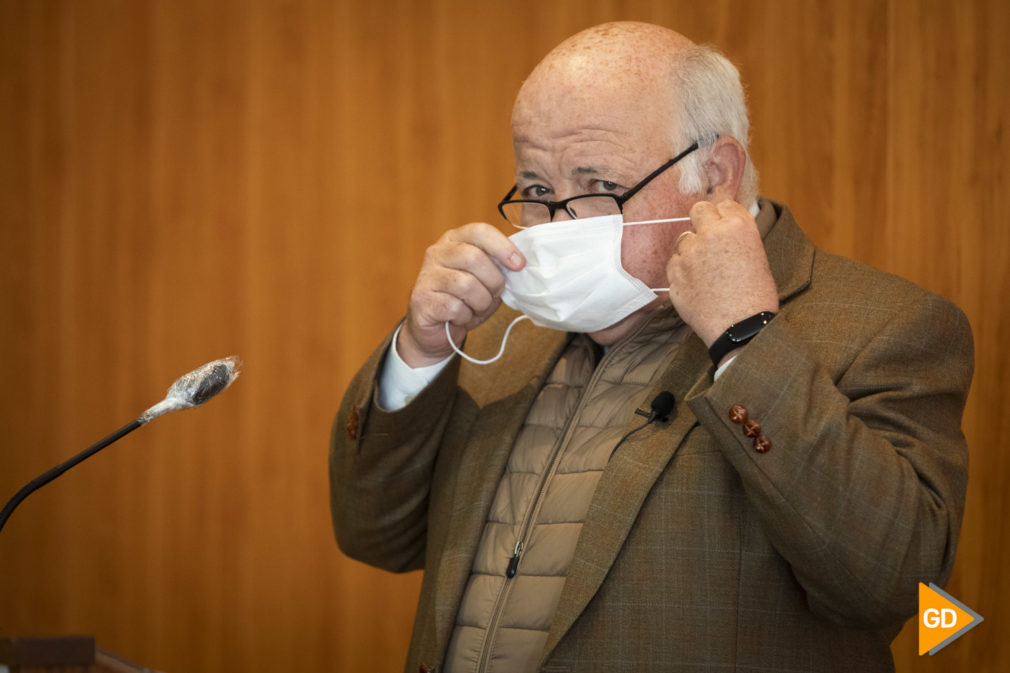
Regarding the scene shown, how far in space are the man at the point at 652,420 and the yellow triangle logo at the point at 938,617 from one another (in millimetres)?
43

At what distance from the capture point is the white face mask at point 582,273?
169 cm

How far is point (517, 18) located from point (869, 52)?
3.17ft

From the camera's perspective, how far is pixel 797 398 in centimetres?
132

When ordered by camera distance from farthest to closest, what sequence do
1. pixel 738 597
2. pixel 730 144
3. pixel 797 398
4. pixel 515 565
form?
pixel 730 144
pixel 515 565
pixel 738 597
pixel 797 398

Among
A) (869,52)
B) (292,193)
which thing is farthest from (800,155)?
(292,193)

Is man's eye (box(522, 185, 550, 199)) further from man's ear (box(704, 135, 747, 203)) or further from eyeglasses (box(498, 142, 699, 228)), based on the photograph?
man's ear (box(704, 135, 747, 203))

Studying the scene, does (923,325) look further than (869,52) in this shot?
No

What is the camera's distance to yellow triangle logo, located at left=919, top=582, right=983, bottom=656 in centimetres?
139

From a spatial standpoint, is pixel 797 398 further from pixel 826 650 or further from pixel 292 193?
pixel 292 193

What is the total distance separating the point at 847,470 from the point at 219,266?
85.6 inches

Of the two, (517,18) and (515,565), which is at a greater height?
(517,18)

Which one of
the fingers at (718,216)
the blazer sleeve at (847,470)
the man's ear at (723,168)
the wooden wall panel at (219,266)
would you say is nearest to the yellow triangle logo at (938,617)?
the blazer sleeve at (847,470)

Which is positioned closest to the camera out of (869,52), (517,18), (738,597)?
(738,597)

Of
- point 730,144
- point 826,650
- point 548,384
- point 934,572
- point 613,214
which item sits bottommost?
point 826,650
